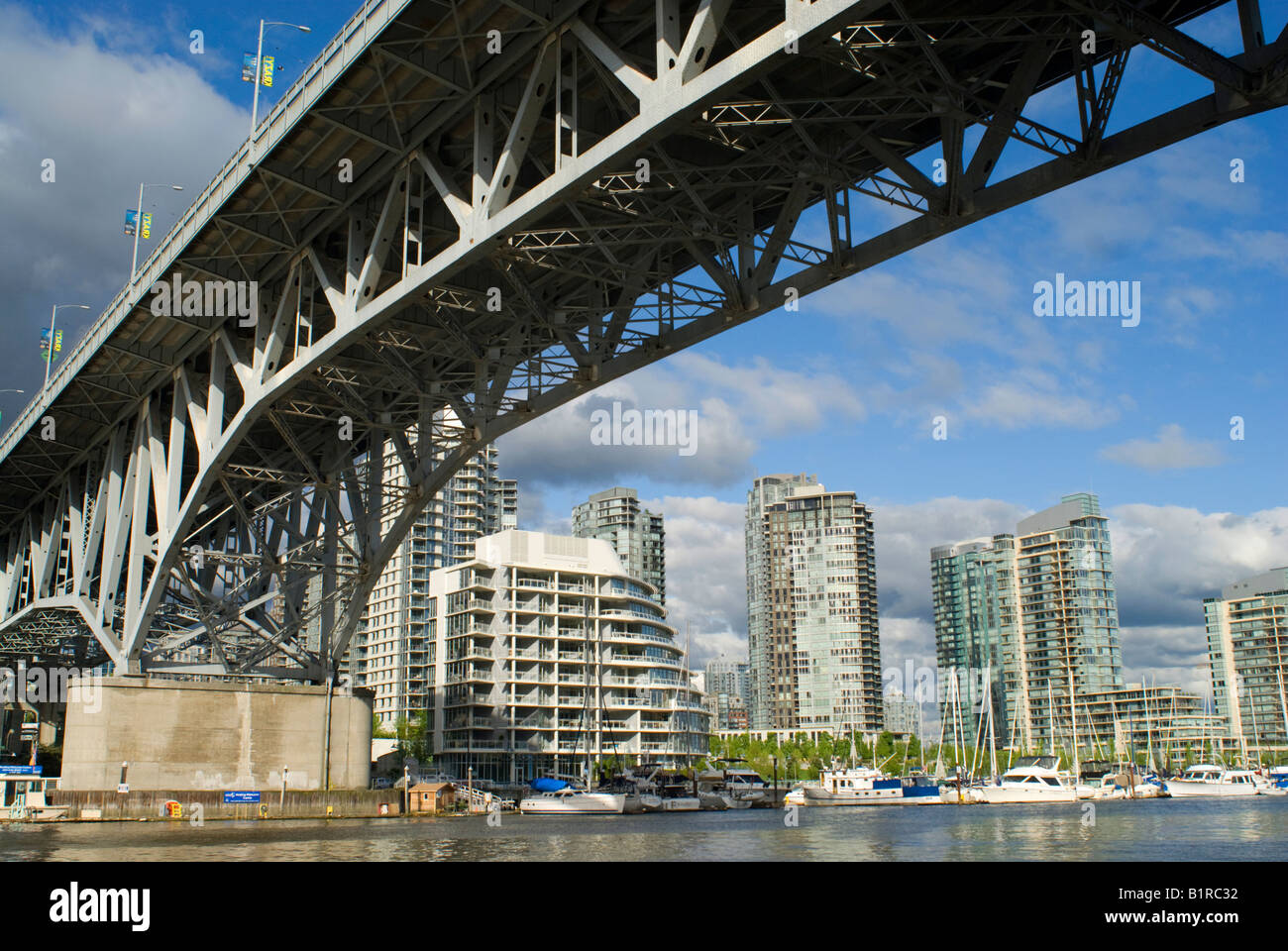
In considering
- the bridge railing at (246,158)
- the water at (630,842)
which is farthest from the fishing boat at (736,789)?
the bridge railing at (246,158)

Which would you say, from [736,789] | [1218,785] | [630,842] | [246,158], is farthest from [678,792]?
[246,158]

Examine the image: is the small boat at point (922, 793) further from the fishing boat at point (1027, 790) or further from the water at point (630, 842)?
the water at point (630, 842)

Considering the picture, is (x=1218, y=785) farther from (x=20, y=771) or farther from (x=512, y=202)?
(x=512, y=202)

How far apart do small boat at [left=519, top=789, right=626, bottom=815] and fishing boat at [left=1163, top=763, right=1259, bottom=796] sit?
54.0m

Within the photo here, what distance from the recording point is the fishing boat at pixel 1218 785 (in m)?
94.4

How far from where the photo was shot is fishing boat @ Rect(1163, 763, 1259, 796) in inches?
3716

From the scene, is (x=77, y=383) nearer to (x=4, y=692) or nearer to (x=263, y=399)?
(x=263, y=399)

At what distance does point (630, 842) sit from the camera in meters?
33.9

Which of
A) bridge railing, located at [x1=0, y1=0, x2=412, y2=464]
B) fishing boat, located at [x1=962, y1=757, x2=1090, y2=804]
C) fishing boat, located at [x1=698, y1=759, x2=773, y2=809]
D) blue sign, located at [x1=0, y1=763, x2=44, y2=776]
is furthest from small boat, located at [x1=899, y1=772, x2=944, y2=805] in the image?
bridge railing, located at [x1=0, y1=0, x2=412, y2=464]

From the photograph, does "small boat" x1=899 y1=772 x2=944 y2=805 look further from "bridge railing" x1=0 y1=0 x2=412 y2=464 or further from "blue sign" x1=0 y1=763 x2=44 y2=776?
"bridge railing" x1=0 y1=0 x2=412 y2=464

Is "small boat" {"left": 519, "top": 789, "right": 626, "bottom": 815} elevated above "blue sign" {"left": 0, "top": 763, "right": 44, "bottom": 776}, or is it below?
below

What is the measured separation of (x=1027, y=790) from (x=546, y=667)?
1446 inches
